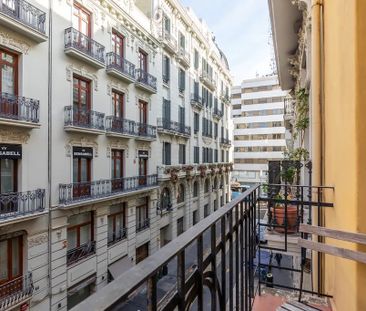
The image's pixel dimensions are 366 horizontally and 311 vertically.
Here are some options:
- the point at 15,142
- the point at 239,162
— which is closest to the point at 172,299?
the point at 15,142

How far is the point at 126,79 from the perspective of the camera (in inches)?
555

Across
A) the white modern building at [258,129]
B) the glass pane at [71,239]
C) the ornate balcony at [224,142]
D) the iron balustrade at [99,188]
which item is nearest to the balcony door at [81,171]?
the iron balustrade at [99,188]

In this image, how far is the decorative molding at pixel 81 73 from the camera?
11.0m

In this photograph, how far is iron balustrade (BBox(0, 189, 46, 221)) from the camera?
834cm

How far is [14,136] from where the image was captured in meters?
8.80

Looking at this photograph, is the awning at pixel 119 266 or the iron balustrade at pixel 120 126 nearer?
the awning at pixel 119 266

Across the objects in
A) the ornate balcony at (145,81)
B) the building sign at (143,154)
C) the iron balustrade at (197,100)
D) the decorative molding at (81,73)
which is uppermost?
the iron balustrade at (197,100)

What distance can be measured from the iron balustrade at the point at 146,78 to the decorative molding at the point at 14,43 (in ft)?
21.8

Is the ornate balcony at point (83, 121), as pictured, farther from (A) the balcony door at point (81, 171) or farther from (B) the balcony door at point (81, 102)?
(A) the balcony door at point (81, 171)

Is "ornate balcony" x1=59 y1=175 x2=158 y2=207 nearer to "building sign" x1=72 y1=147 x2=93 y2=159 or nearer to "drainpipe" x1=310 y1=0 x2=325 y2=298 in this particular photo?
"building sign" x1=72 y1=147 x2=93 y2=159

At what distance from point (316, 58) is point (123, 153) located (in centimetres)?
1120

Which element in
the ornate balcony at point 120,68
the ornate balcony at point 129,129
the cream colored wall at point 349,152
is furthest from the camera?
the ornate balcony at point 129,129

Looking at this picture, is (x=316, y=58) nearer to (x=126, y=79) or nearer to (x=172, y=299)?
(x=172, y=299)

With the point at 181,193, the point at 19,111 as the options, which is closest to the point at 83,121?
the point at 19,111
